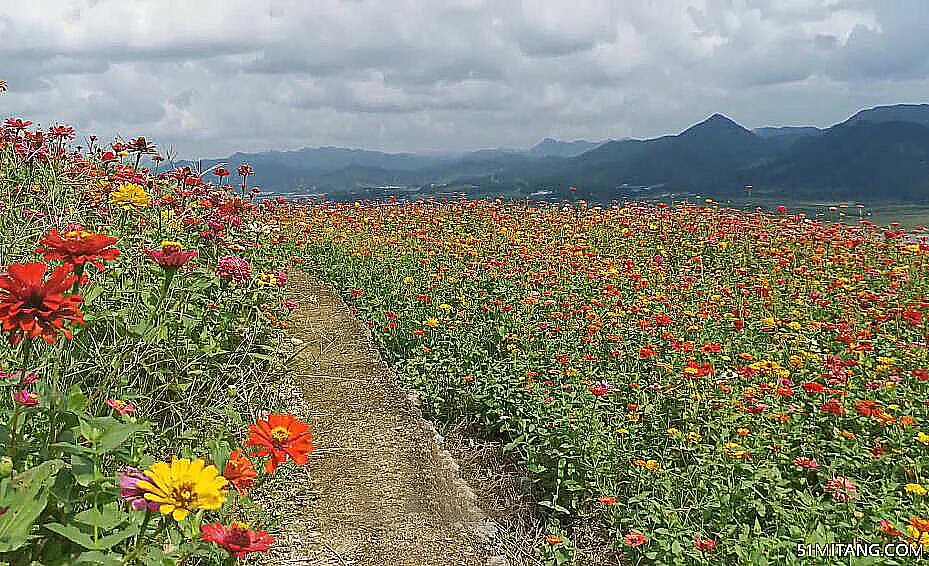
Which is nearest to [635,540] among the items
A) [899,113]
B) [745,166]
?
[745,166]

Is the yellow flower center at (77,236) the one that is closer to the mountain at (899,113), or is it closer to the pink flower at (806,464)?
the pink flower at (806,464)

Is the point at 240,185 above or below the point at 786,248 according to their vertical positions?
above

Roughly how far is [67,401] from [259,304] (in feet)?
12.7

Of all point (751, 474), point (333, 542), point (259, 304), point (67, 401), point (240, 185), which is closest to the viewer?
point (67, 401)

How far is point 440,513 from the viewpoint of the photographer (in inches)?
152

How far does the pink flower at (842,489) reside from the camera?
343cm

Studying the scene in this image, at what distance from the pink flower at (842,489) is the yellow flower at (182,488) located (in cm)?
278

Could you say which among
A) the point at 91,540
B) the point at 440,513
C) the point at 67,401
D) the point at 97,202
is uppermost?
the point at 97,202

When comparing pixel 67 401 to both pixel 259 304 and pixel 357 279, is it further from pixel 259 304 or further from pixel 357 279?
pixel 357 279

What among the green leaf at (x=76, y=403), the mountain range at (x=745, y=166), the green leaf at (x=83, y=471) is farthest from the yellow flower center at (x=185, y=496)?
the mountain range at (x=745, y=166)

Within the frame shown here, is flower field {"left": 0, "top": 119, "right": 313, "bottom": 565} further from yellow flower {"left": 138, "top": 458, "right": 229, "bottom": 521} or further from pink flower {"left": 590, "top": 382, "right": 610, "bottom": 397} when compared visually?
pink flower {"left": 590, "top": 382, "right": 610, "bottom": 397}

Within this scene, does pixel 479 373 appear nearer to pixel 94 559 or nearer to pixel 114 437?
pixel 114 437

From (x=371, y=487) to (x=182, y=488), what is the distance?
241cm

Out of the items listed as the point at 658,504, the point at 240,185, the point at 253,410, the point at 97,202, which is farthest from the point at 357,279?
the point at 658,504
